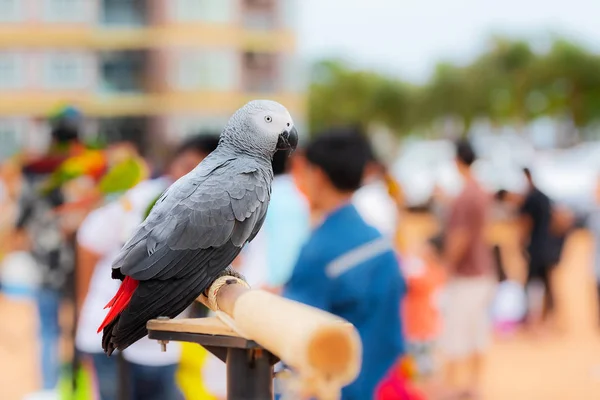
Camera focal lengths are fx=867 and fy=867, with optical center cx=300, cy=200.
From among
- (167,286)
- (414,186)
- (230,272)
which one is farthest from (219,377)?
(414,186)

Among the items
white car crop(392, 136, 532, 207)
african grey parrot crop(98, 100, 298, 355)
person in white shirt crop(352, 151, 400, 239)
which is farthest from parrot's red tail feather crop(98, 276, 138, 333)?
white car crop(392, 136, 532, 207)

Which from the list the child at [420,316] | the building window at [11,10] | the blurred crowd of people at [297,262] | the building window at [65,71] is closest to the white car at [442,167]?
the blurred crowd of people at [297,262]

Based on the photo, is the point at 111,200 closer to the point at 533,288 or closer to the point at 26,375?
the point at 26,375

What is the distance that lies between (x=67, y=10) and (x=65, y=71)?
2111mm

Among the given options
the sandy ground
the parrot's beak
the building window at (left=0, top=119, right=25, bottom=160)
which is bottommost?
the sandy ground

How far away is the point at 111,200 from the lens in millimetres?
3562

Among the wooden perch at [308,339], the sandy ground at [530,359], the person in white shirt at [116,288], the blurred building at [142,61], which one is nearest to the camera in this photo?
the wooden perch at [308,339]

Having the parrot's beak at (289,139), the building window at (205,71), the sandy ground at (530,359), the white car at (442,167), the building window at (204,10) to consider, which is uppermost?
the building window at (204,10)

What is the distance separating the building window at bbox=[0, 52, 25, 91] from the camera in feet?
96.4

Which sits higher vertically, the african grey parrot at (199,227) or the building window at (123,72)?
the building window at (123,72)

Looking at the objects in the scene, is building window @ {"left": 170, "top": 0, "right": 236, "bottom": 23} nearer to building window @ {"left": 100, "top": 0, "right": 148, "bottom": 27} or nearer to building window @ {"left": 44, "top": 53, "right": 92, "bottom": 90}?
building window @ {"left": 100, "top": 0, "right": 148, "bottom": 27}

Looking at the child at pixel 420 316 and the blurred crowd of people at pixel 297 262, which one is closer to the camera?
the blurred crowd of people at pixel 297 262

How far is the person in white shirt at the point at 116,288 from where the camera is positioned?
3369 millimetres

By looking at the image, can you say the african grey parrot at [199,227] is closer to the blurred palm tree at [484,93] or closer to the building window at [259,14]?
the building window at [259,14]
